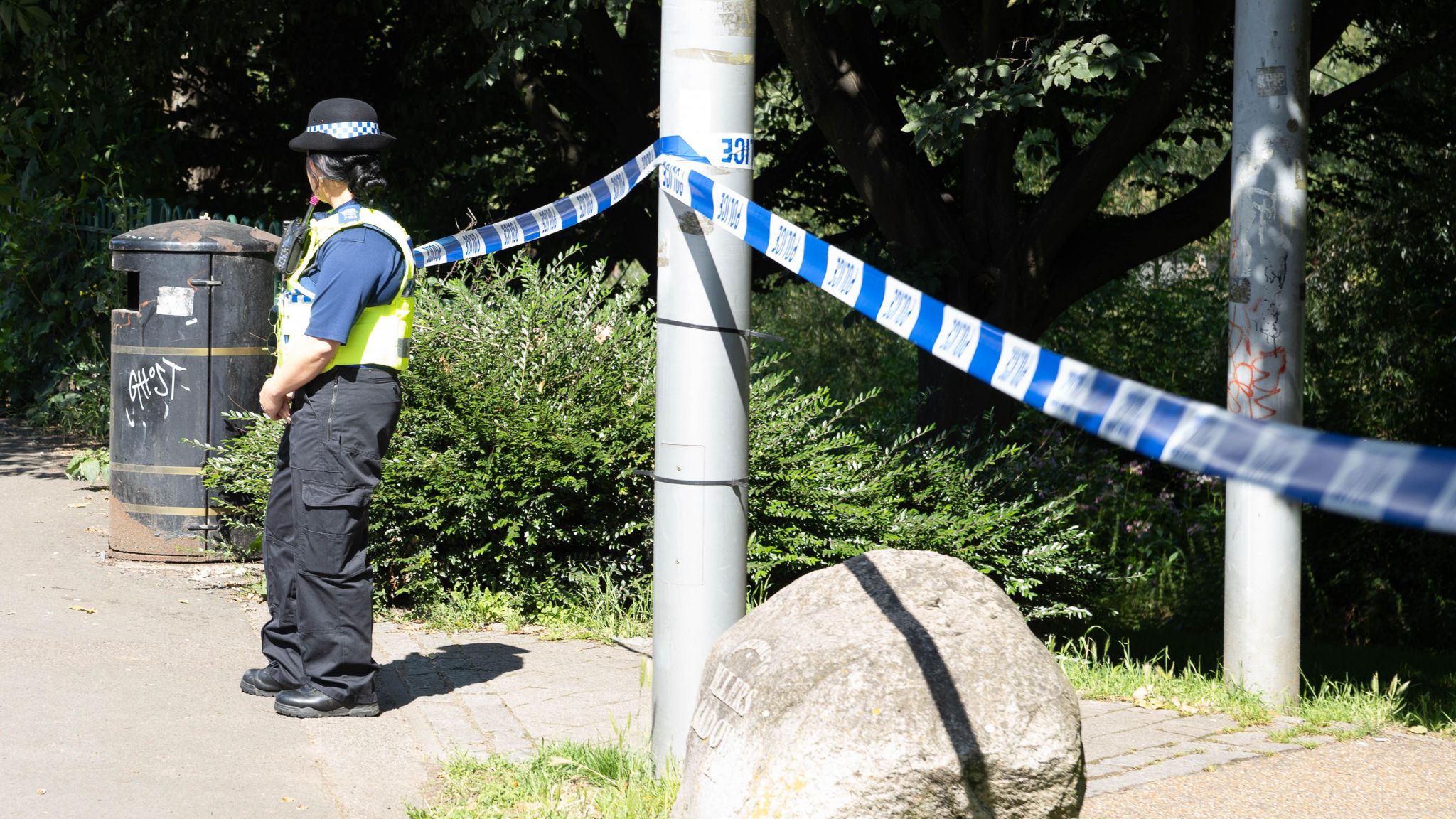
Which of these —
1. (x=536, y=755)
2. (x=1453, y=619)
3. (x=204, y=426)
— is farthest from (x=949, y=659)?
(x=1453, y=619)

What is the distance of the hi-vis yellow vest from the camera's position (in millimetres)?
4578

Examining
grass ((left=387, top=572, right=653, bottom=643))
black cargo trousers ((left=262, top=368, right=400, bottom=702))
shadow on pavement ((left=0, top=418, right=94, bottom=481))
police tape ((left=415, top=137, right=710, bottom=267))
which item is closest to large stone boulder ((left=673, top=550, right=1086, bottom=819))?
police tape ((left=415, top=137, right=710, bottom=267))

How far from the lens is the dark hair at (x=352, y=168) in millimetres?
4633

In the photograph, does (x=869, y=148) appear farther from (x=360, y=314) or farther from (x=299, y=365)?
(x=299, y=365)

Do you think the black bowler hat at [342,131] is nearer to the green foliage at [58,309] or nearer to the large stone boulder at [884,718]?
the large stone boulder at [884,718]

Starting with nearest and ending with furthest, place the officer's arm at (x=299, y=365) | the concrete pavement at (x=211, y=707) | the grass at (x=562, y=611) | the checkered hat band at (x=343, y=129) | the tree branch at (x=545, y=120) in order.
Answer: the concrete pavement at (x=211, y=707) → the officer's arm at (x=299, y=365) → the checkered hat band at (x=343, y=129) → the grass at (x=562, y=611) → the tree branch at (x=545, y=120)

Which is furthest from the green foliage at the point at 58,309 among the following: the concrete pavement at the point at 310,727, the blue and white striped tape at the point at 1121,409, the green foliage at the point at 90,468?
the blue and white striped tape at the point at 1121,409

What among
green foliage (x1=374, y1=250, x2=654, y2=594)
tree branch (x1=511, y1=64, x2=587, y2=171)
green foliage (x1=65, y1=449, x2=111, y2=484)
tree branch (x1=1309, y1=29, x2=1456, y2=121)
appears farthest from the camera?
tree branch (x1=511, y1=64, x2=587, y2=171)

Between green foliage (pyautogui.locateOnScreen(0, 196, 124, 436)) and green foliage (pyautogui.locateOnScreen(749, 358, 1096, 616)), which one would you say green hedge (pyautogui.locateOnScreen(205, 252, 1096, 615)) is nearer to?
green foliage (pyautogui.locateOnScreen(749, 358, 1096, 616))

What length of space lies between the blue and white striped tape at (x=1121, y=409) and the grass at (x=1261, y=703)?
2721mm

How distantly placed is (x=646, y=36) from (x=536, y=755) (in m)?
9.64

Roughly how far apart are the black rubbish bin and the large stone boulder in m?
4.30

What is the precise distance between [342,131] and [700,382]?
164cm

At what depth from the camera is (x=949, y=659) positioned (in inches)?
136
